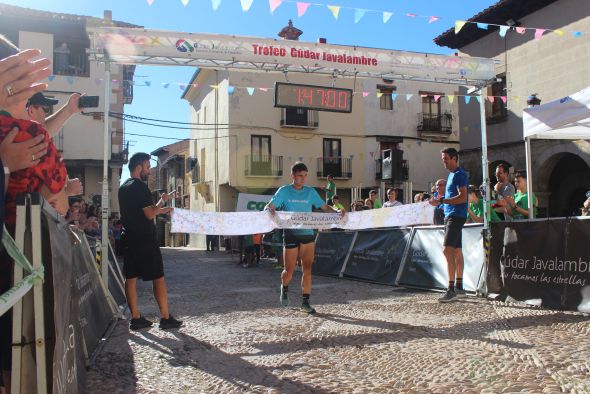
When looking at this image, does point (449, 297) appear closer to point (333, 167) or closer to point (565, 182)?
point (565, 182)

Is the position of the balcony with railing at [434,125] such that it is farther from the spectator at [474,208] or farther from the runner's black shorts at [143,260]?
the runner's black shorts at [143,260]

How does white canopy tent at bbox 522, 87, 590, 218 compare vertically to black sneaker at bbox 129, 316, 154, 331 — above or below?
above

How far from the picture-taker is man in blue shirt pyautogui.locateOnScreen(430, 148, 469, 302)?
6.94m

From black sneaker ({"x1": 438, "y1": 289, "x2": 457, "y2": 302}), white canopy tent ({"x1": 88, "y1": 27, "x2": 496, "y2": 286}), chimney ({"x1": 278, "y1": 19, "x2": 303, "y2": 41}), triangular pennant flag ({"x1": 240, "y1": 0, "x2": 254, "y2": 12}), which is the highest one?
chimney ({"x1": 278, "y1": 19, "x2": 303, "y2": 41})

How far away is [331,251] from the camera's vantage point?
38.3ft

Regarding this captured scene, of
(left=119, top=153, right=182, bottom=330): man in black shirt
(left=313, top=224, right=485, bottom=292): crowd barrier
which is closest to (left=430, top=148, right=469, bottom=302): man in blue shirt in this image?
(left=313, top=224, right=485, bottom=292): crowd barrier

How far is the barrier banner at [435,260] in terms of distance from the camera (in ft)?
25.6

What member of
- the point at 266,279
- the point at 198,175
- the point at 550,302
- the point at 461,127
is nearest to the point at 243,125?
the point at 198,175

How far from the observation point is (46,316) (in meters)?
2.22

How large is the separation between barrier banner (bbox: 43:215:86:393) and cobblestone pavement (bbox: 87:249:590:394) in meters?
0.91

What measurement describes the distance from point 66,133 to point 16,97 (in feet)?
87.3

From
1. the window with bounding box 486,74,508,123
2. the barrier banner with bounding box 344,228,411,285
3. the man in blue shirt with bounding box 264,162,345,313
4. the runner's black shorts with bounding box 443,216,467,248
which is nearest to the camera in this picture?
the man in blue shirt with bounding box 264,162,345,313

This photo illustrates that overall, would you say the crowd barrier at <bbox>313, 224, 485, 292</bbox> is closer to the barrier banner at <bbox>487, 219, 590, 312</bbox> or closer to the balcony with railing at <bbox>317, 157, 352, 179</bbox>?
the barrier banner at <bbox>487, 219, 590, 312</bbox>

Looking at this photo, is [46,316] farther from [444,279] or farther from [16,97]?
[444,279]
